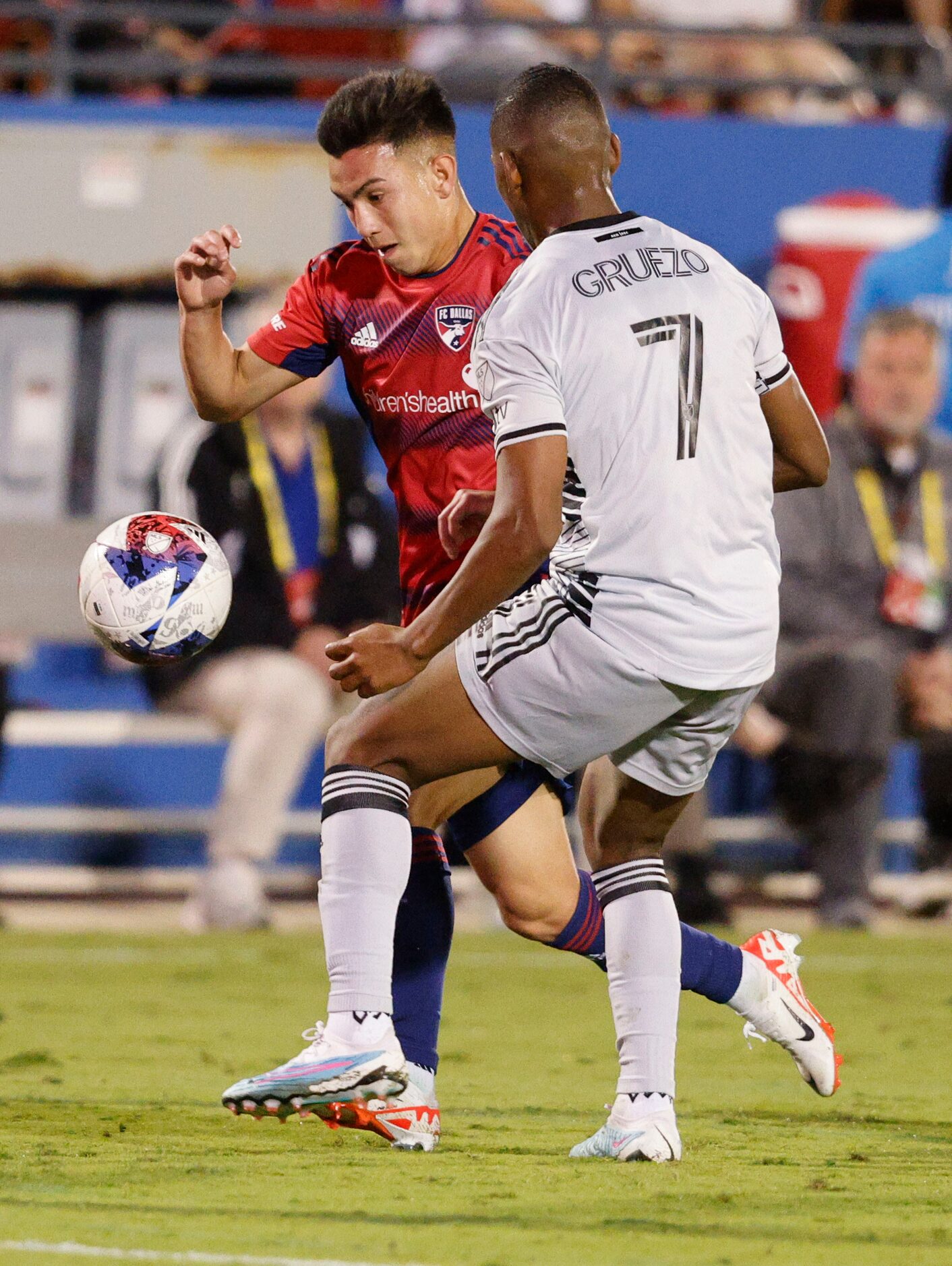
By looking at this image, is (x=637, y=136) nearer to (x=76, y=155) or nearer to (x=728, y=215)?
(x=728, y=215)

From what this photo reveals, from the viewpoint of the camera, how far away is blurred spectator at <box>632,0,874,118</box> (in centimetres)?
1068

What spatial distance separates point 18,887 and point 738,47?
5.69 meters

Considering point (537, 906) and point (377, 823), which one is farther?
point (537, 906)

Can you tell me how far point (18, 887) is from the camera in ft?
31.0

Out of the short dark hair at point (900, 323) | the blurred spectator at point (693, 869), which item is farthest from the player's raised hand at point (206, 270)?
the short dark hair at point (900, 323)

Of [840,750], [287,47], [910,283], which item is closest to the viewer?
[840,750]

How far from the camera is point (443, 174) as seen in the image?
4.24m

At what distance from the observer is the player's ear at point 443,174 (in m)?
4.22

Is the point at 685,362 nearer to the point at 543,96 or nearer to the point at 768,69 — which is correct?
the point at 543,96

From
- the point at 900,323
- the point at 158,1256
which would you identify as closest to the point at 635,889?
the point at 158,1256

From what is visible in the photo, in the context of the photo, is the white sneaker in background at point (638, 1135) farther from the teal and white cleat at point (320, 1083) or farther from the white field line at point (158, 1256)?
the white field line at point (158, 1256)

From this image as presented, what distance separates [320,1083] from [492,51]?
737cm

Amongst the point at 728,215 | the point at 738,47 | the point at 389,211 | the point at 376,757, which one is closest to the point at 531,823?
the point at 376,757

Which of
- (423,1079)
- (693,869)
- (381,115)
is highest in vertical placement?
(381,115)
